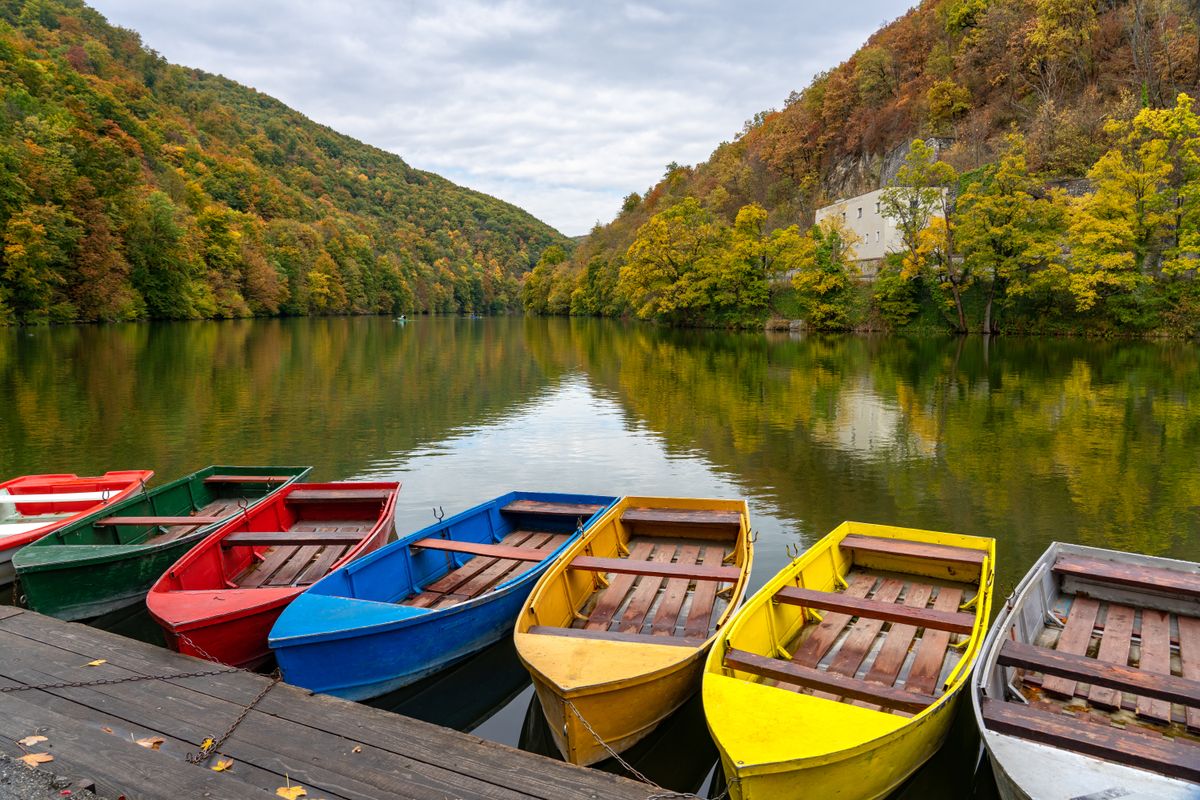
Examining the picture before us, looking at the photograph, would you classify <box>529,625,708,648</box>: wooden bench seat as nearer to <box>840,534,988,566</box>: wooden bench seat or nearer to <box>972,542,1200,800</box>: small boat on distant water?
<box>972,542,1200,800</box>: small boat on distant water

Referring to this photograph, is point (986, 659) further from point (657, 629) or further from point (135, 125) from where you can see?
point (135, 125)

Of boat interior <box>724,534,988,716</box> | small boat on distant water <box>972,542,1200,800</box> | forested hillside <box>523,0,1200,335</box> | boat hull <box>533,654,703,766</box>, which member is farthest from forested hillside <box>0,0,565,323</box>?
small boat on distant water <box>972,542,1200,800</box>

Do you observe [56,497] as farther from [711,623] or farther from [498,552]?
[711,623]

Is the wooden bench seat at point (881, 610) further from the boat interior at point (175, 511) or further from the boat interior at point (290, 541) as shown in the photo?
the boat interior at point (175, 511)

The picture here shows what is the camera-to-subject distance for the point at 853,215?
64.8m

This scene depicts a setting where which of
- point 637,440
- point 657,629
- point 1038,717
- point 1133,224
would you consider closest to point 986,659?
point 1038,717

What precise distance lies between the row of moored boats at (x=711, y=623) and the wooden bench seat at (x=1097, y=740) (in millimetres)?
16

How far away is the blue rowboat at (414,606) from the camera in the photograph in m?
6.41

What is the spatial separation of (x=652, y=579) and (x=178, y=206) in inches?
3737

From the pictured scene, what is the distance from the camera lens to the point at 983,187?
4847 cm

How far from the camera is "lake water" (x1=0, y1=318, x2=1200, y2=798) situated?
11.6 m

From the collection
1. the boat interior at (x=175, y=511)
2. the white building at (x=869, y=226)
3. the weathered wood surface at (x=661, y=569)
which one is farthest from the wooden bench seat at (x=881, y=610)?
the white building at (x=869, y=226)

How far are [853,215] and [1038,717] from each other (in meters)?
A: 66.0

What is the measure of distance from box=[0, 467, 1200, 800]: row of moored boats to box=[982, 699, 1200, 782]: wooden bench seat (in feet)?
0.05
